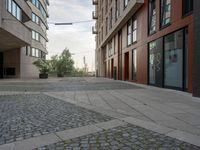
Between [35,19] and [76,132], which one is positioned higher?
[35,19]

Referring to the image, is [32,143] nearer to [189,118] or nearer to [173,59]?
[189,118]

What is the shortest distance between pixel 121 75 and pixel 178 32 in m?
14.9

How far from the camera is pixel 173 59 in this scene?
12258mm

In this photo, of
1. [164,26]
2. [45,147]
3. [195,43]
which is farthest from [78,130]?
[164,26]

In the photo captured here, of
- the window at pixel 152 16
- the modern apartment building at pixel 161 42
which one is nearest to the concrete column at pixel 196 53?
the modern apartment building at pixel 161 42

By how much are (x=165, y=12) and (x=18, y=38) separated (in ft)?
47.4

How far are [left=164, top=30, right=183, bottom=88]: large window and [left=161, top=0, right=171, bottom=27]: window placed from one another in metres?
1.04

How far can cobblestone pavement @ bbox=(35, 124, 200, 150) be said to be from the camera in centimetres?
377

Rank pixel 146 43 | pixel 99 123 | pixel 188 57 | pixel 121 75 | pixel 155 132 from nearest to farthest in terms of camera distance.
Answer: pixel 155 132
pixel 99 123
pixel 188 57
pixel 146 43
pixel 121 75

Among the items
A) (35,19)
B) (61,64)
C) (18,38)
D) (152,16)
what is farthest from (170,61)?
(61,64)

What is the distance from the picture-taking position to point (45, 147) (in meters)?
3.77

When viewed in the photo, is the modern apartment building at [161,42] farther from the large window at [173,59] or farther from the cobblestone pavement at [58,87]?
the cobblestone pavement at [58,87]

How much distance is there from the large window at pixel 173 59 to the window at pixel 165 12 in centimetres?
104

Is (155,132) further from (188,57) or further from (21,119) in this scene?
(188,57)
